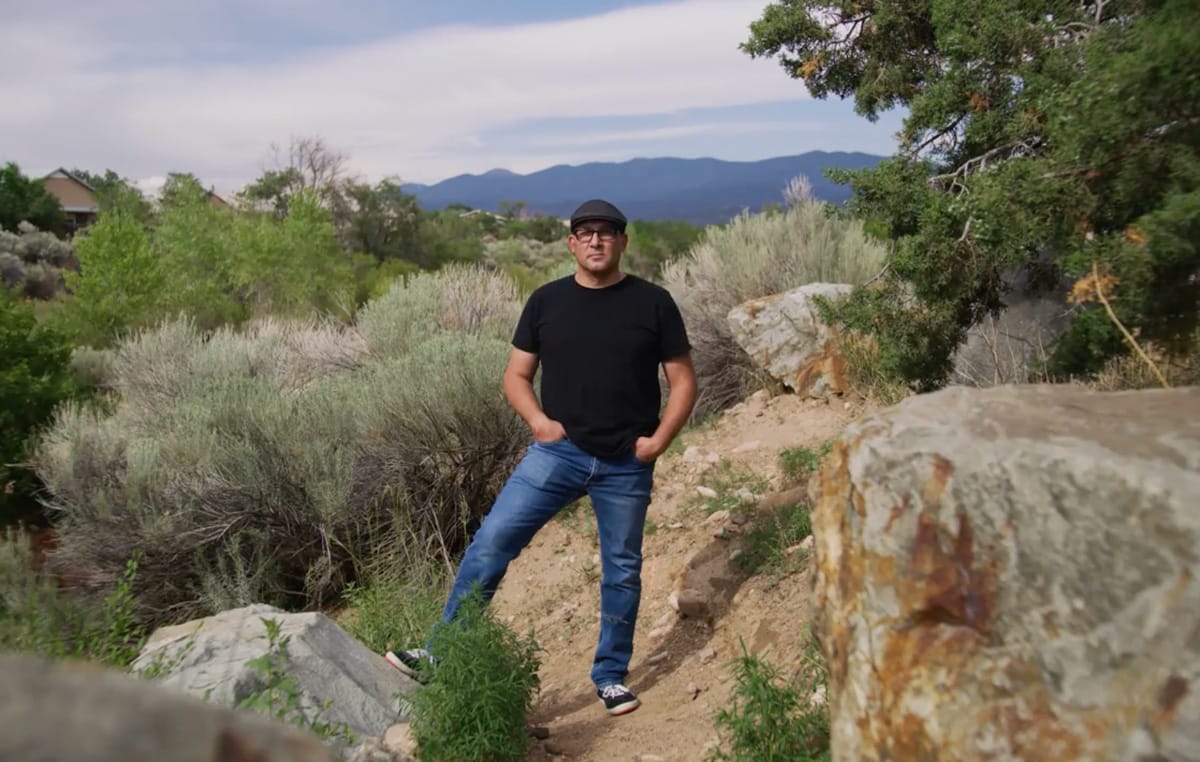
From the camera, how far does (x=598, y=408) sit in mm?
4211

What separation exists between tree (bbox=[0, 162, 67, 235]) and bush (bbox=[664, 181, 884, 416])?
118ft

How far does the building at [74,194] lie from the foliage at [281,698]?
49959 mm

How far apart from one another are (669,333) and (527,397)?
26.3 inches

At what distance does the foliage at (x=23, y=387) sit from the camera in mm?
8617

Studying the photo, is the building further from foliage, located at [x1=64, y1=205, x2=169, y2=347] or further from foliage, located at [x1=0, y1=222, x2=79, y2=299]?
foliage, located at [x1=64, y1=205, x2=169, y2=347]

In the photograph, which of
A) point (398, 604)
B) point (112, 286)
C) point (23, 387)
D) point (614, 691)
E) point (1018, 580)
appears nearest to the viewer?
point (1018, 580)

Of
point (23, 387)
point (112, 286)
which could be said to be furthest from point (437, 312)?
point (112, 286)

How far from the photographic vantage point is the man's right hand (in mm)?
4266

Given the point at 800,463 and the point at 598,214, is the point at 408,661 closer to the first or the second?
the point at 598,214

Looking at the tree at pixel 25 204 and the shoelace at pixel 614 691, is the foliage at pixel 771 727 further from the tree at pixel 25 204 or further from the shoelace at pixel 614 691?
the tree at pixel 25 204

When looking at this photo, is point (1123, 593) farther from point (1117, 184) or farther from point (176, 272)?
point (176, 272)

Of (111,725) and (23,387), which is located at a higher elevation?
(111,725)

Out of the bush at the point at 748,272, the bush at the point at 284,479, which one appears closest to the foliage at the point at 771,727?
the bush at the point at 284,479

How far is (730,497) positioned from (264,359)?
5.40 m
